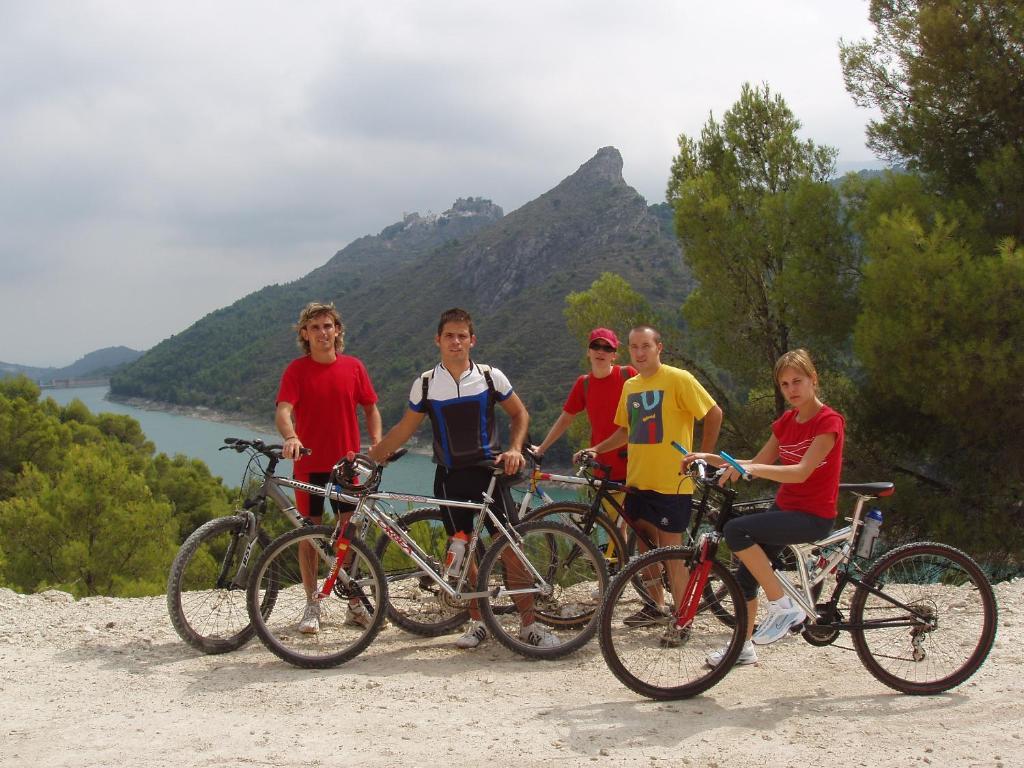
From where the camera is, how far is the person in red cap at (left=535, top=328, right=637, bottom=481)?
4531 millimetres

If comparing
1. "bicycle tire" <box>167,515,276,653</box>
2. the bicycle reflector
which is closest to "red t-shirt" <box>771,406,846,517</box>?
the bicycle reflector

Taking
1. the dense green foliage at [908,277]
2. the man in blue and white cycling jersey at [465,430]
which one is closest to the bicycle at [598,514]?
the man in blue and white cycling jersey at [465,430]

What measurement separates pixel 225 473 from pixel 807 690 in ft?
239

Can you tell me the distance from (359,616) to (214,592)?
764 mm

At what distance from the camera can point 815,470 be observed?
10.7 feet

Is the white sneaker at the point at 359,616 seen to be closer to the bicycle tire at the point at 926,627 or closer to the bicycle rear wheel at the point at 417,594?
the bicycle rear wheel at the point at 417,594

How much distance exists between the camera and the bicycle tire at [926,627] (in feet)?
11.0

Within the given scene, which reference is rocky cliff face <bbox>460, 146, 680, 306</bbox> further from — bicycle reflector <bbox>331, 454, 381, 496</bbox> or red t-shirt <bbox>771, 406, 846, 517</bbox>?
red t-shirt <bbox>771, 406, 846, 517</bbox>

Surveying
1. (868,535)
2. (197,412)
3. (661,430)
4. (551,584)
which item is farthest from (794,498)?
(197,412)

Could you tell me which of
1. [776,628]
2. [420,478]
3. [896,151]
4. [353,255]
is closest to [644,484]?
[776,628]

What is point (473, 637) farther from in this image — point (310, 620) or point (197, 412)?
point (197, 412)

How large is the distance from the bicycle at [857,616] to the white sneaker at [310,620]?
5.06ft

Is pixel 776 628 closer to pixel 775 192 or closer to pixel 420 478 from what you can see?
pixel 775 192

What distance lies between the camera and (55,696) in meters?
3.48
